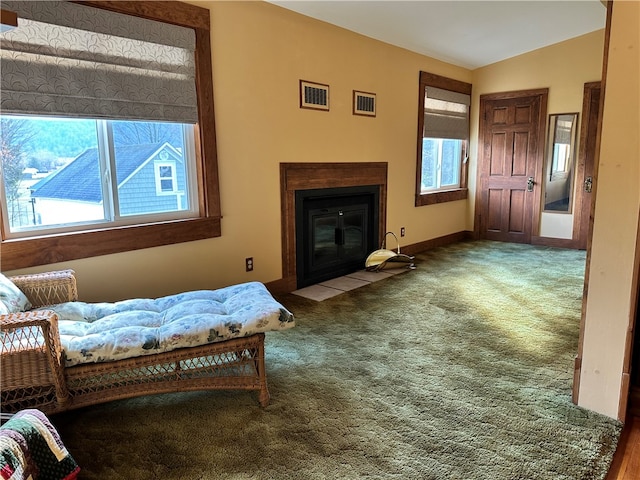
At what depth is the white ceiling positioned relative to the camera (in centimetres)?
383

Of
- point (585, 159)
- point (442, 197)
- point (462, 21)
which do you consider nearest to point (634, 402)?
point (462, 21)

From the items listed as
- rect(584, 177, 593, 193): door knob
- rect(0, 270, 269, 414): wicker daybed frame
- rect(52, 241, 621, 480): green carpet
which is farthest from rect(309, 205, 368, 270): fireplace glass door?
rect(584, 177, 593, 193): door knob

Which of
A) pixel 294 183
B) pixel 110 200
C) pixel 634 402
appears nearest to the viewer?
pixel 634 402

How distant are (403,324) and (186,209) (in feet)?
6.09

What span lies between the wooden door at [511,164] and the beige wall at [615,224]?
4.33 m

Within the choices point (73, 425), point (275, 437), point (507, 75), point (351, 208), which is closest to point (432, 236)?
point (351, 208)

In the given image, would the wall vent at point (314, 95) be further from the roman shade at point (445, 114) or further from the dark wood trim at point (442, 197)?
the dark wood trim at point (442, 197)

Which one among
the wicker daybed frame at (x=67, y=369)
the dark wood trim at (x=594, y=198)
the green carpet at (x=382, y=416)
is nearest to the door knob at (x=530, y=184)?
the green carpet at (x=382, y=416)

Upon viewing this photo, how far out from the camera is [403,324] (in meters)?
3.23

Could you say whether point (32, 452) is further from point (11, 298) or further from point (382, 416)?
point (382, 416)

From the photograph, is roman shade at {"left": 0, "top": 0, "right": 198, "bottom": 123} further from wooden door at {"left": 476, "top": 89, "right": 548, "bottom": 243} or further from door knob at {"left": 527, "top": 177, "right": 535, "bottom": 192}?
door knob at {"left": 527, "top": 177, "right": 535, "bottom": 192}

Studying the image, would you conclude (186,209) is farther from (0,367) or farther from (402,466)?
(402,466)

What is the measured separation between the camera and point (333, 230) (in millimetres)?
4477

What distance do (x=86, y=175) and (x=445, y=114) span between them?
182 inches
